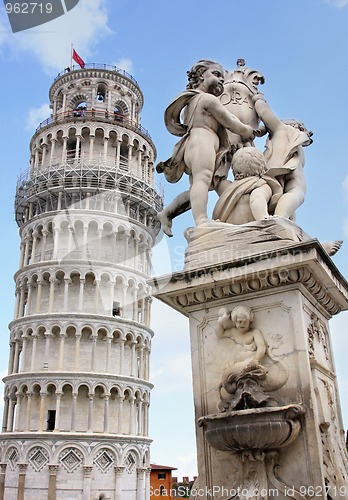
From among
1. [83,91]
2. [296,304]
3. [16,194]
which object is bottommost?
[296,304]

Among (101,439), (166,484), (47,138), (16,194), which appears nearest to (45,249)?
(16,194)

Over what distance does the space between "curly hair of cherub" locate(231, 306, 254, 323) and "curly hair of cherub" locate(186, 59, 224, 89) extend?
2469 millimetres

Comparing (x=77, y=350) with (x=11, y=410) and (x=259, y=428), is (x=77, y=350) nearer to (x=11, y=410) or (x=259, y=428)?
(x=11, y=410)

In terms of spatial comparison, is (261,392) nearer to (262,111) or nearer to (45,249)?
(262,111)

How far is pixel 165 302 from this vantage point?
15.9 ft

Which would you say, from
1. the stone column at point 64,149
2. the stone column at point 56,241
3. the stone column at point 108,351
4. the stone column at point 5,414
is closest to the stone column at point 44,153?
the stone column at point 64,149

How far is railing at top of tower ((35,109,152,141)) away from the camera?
49.5m

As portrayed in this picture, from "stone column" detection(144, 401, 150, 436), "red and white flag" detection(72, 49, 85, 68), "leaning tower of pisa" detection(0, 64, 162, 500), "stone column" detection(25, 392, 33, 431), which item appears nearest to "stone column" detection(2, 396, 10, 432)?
"leaning tower of pisa" detection(0, 64, 162, 500)

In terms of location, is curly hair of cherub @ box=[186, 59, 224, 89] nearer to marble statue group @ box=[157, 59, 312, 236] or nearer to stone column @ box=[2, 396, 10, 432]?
marble statue group @ box=[157, 59, 312, 236]

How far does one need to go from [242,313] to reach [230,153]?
203 centimetres

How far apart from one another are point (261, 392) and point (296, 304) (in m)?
0.71

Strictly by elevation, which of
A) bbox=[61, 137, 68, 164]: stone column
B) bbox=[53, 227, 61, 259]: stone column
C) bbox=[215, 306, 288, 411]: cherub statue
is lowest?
bbox=[215, 306, 288, 411]: cherub statue

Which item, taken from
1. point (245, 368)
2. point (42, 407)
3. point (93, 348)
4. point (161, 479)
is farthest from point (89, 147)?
point (245, 368)

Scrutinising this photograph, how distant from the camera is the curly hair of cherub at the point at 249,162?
200 inches
